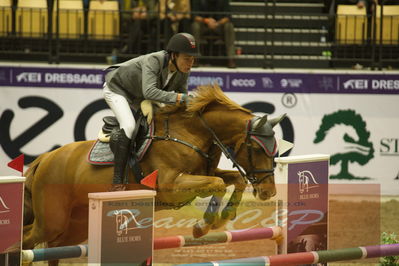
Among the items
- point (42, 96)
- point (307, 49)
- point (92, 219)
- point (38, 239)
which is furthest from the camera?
point (307, 49)

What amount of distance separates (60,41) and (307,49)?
3.48 meters

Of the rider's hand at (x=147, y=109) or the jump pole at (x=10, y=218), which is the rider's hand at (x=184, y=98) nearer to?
the rider's hand at (x=147, y=109)

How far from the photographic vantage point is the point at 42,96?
9.27m

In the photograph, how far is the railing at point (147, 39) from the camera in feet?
32.4

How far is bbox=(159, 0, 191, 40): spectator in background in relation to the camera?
9861mm

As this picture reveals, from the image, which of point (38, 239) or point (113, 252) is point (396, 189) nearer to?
point (38, 239)

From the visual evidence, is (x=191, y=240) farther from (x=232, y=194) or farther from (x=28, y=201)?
(x=28, y=201)

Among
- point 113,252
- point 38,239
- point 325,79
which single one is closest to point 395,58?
point 325,79

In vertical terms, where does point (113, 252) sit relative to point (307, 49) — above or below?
below

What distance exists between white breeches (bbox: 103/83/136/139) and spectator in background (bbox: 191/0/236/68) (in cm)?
449

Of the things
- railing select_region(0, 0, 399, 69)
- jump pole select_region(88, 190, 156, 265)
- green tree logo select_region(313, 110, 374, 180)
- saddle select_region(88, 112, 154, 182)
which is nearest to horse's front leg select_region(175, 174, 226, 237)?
saddle select_region(88, 112, 154, 182)

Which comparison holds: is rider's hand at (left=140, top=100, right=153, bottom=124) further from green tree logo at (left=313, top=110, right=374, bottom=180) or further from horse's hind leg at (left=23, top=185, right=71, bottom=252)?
green tree logo at (left=313, top=110, right=374, bottom=180)

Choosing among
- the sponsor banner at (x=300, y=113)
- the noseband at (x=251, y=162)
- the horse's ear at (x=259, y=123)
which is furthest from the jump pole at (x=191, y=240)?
the sponsor banner at (x=300, y=113)

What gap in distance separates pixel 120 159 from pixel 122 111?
39cm
